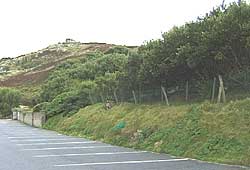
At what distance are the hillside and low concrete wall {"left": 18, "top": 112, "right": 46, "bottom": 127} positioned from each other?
30745mm

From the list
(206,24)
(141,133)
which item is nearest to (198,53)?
(206,24)

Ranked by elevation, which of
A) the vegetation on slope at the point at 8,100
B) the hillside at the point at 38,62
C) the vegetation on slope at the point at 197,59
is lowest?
the vegetation on slope at the point at 8,100

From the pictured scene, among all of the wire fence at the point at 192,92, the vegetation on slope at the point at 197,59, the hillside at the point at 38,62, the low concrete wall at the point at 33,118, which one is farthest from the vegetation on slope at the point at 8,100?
the wire fence at the point at 192,92

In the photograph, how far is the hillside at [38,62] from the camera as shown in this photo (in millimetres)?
98688

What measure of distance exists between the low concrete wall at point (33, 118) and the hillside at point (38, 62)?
30745 mm

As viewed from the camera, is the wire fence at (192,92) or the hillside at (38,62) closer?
the wire fence at (192,92)

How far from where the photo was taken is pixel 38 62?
397ft

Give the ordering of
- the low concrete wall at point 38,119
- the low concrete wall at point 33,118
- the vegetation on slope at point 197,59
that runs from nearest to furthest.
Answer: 1. the vegetation on slope at point 197,59
2. the low concrete wall at point 38,119
3. the low concrete wall at point 33,118

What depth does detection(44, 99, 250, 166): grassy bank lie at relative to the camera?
15.7m

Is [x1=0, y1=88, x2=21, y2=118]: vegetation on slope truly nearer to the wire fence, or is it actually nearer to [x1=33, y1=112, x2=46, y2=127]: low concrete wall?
[x1=33, y1=112, x2=46, y2=127]: low concrete wall

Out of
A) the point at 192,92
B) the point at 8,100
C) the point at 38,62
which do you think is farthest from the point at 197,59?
the point at 38,62

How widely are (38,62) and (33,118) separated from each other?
225ft

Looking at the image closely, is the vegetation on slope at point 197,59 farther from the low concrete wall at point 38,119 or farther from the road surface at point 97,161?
the low concrete wall at point 38,119

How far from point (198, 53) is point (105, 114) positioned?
10.3 meters
